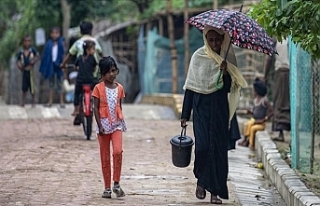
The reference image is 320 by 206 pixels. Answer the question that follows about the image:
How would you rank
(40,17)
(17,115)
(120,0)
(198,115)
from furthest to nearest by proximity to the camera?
1. (120,0)
2. (40,17)
3. (17,115)
4. (198,115)

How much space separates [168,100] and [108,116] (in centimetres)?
1161

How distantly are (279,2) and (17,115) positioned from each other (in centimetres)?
1138

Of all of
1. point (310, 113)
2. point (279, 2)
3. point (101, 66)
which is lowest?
point (310, 113)

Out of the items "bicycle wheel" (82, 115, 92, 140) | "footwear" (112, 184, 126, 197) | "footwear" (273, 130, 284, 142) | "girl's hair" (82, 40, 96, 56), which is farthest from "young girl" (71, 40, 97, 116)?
"footwear" (112, 184, 126, 197)

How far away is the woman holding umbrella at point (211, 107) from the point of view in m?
8.40

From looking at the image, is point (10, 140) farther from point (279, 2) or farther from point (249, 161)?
point (279, 2)

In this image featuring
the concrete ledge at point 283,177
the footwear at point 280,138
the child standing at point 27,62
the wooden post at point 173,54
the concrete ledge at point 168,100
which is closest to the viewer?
the concrete ledge at point 283,177

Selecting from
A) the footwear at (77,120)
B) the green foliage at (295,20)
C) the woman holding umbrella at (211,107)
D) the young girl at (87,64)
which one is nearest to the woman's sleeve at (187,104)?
the woman holding umbrella at (211,107)

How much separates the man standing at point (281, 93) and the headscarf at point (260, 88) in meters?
0.18

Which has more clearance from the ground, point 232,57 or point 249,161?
point 232,57

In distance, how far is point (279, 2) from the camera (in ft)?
22.7

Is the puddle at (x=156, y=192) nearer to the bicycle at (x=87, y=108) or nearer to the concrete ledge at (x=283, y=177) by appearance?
the concrete ledge at (x=283, y=177)

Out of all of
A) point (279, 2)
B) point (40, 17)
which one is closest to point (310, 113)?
point (279, 2)

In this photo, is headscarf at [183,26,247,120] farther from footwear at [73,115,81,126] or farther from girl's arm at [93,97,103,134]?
footwear at [73,115,81,126]
